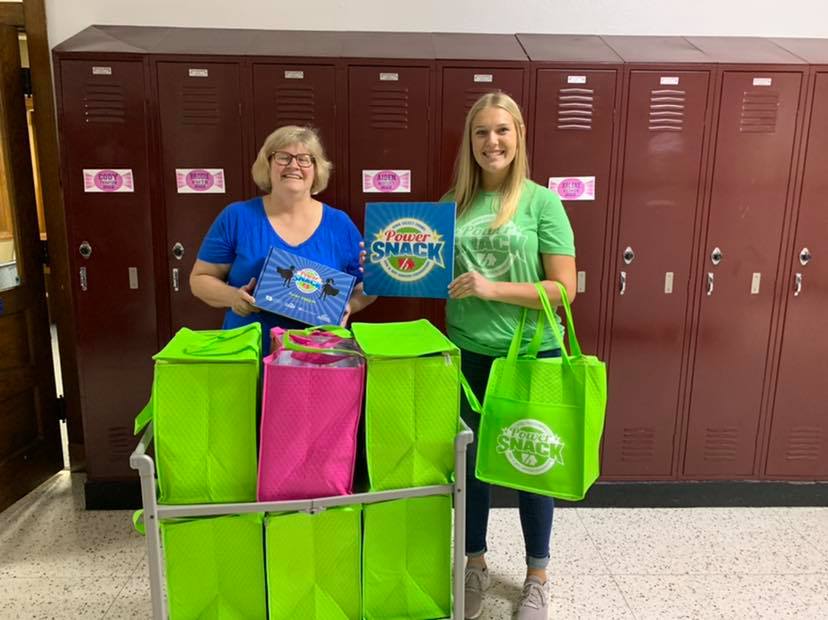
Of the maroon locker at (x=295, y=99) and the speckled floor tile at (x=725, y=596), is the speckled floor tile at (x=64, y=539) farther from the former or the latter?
the speckled floor tile at (x=725, y=596)

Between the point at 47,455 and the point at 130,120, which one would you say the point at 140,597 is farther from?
the point at 130,120

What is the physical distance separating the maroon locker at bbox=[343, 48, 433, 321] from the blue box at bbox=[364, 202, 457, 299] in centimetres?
91

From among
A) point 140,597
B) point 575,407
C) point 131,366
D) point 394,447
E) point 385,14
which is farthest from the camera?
point 385,14

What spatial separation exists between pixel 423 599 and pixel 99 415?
1888 mm

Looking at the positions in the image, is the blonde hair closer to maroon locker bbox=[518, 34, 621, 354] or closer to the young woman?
the young woman

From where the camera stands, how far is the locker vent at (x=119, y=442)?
2697mm

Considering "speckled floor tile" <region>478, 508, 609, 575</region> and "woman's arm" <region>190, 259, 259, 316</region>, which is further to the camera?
"speckled floor tile" <region>478, 508, 609, 575</region>

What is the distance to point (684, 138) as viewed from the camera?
2.58m

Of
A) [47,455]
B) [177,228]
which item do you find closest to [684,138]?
[177,228]

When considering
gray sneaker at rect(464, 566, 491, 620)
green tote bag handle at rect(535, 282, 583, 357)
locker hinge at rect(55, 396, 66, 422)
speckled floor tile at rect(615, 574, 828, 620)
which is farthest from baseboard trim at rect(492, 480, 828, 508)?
locker hinge at rect(55, 396, 66, 422)

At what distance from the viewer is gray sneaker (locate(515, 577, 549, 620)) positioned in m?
1.98

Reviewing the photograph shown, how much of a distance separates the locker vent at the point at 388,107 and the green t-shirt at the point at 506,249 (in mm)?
857

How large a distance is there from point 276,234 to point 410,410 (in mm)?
851

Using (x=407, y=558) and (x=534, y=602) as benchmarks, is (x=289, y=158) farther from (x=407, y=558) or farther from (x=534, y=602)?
(x=534, y=602)
